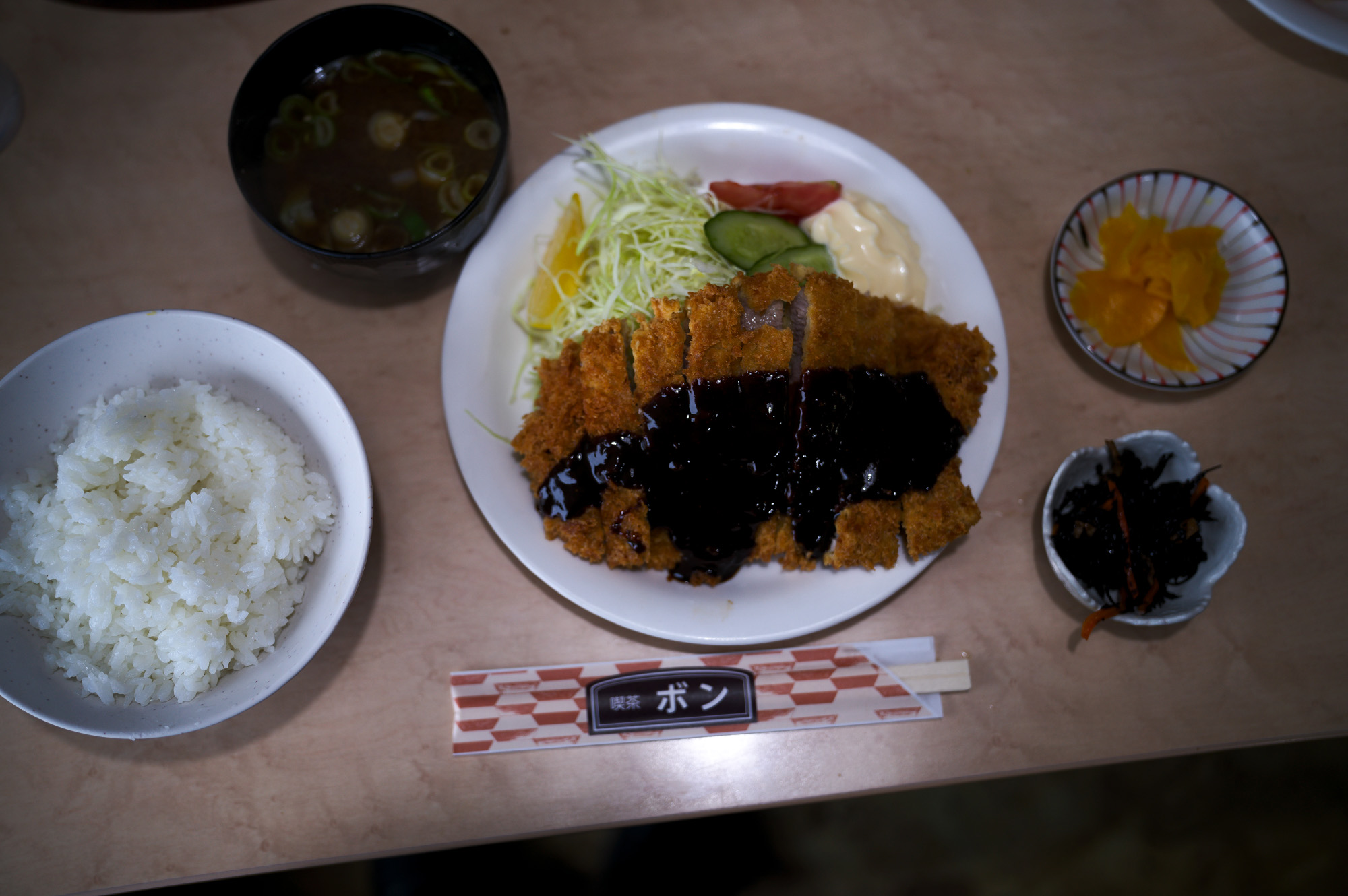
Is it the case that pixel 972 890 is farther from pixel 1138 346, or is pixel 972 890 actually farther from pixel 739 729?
pixel 1138 346

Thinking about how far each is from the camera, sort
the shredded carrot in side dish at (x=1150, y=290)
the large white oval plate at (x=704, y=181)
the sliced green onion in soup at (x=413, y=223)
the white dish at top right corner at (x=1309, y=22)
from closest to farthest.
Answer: the large white oval plate at (x=704, y=181) → the sliced green onion in soup at (x=413, y=223) → the shredded carrot in side dish at (x=1150, y=290) → the white dish at top right corner at (x=1309, y=22)

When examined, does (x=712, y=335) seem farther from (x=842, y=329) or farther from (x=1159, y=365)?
(x=1159, y=365)

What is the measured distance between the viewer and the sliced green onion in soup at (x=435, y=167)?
205 cm

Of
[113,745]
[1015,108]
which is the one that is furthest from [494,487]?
[1015,108]

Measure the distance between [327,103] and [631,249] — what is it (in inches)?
36.7

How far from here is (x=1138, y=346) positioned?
86.2 inches

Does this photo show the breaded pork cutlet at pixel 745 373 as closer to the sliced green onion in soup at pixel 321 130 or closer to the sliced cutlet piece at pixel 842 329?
the sliced cutlet piece at pixel 842 329

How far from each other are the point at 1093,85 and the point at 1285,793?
9.91 feet

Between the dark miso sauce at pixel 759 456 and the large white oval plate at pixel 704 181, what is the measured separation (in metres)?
0.13

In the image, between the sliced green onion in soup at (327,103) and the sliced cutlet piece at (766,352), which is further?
the sliced green onion in soup at (327,103)

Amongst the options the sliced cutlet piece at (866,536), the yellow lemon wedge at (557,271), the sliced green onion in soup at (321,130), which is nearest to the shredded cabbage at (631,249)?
the yellow lemon wedge at (557,271)

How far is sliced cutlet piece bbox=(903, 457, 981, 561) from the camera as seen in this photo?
188 centimetres

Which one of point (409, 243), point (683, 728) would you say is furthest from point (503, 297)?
point (683, 728)

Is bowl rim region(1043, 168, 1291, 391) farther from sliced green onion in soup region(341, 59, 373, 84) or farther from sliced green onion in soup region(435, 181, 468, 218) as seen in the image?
sliced green onion in soup region(341, 59, 373, 84)
